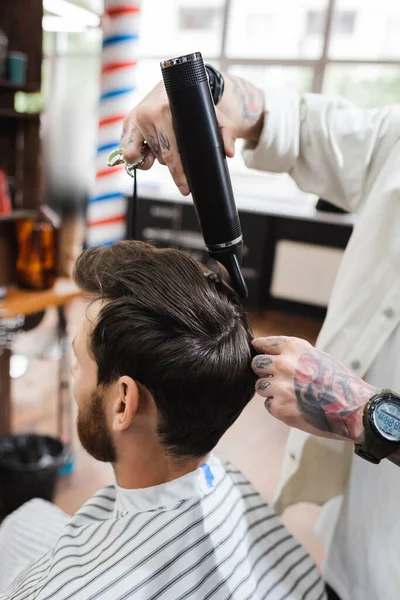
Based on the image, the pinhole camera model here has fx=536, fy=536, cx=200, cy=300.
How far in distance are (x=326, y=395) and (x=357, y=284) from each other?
0.34m

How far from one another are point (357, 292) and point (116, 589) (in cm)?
69

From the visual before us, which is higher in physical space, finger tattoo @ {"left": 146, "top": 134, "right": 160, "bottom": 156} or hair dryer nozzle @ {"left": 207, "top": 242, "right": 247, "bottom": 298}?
finger tattoo @ {"left": 146, "top": 134, "right": 160, "bottom": 156}

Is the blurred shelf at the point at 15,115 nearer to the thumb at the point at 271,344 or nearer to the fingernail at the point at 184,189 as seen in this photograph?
the fingernail at the point at 184,189

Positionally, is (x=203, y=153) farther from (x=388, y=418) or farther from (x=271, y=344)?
(x=388, y=418)

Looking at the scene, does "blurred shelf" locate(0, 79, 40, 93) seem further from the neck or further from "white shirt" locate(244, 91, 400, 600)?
the neck

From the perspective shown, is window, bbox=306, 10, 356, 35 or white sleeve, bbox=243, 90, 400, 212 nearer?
white sleeve, bbox=243, 90, 400, 212

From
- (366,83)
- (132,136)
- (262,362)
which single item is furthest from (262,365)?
(366,83)

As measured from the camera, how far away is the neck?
1.00 m

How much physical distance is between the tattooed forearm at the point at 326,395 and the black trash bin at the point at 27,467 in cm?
155

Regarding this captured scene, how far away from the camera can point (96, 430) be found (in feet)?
3.36

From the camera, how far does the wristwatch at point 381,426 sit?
2.46 feet

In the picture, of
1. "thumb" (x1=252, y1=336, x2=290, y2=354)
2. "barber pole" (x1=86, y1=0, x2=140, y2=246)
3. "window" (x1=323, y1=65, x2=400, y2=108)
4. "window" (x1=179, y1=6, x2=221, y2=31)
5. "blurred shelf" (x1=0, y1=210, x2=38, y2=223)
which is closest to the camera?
"thumb" (x1=252, y1=336, x2=290, y2=354)

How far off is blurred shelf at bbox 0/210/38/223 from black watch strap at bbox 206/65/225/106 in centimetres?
141

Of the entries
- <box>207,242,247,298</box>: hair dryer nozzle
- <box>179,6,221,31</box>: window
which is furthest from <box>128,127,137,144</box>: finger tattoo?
<box>179,6,221,31</box>: window
